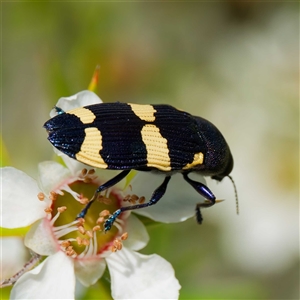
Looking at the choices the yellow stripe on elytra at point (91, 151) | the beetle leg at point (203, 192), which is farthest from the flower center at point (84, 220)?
the beetle leg at point (203, 192)

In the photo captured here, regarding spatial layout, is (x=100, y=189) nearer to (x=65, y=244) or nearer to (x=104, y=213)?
(x=104, y=213)

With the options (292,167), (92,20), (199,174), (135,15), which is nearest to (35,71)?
(92,20)

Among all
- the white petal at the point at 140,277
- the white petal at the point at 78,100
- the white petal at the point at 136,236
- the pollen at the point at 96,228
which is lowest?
the white petal at the point at 140,277

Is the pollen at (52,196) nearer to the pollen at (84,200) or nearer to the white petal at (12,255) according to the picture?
the pollen at (84,200)

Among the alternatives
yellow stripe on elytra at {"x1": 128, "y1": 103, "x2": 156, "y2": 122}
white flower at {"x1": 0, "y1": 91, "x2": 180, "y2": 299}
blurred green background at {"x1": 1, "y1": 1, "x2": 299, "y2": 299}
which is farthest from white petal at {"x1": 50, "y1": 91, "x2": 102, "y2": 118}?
blurred green background at {"x1": 1, "y1": 1, "x2": 299, "y2": 299}

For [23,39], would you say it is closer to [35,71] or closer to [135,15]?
[35,71]

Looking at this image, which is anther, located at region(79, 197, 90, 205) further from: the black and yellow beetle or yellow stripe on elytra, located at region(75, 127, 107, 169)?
yellow stripe on elytra, located at region(75, 127, 107, 169)

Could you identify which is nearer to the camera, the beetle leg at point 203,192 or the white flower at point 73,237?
the white flower at point 73,237

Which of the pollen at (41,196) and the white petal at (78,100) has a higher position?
the white petal at (78,100)
